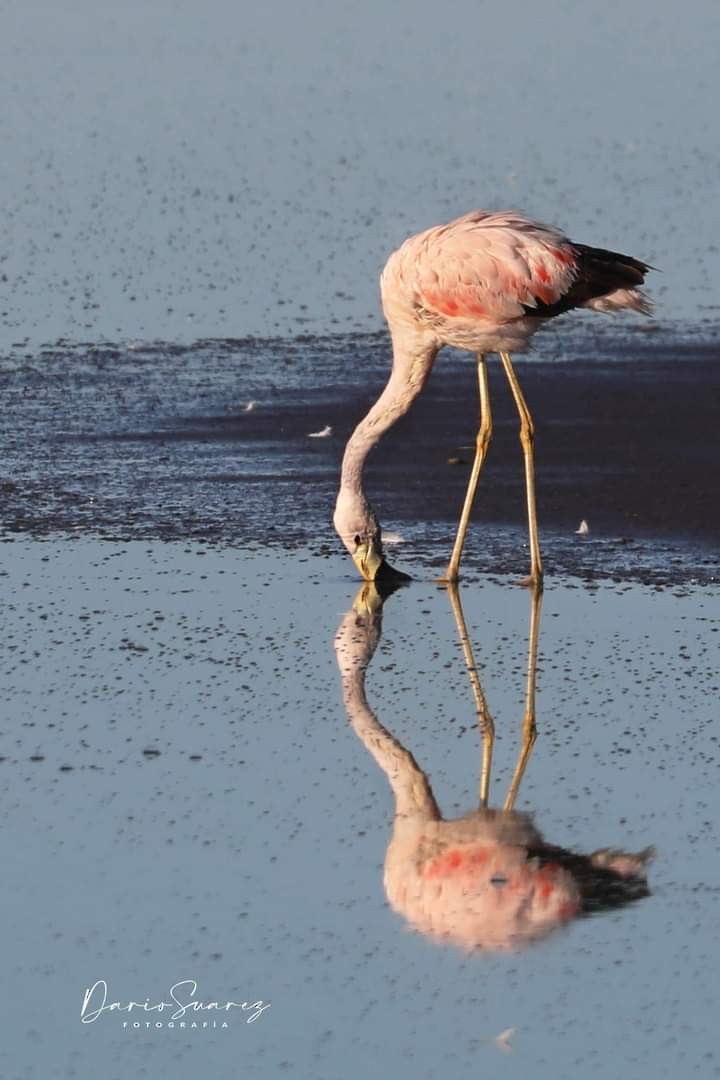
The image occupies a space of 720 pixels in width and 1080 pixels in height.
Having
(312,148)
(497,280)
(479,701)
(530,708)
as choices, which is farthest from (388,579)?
(312,148)

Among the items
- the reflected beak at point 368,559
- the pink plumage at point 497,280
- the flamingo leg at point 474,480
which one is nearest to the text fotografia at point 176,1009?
the reflected beak at point 368,559

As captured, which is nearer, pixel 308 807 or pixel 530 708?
pixel 308 807

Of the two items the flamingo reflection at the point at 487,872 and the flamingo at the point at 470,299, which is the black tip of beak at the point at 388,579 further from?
the flamingo reflection at the point at 487,872

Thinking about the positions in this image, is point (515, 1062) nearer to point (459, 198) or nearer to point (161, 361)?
point (161, 361)

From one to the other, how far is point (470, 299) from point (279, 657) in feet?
5.95

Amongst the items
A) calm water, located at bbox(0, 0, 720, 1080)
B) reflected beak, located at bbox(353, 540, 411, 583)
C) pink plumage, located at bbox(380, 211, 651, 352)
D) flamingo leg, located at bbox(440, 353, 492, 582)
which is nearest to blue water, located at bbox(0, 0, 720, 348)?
calm water, located at bbox(0, 0, 720, 1080)

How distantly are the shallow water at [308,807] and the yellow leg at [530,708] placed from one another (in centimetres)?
4

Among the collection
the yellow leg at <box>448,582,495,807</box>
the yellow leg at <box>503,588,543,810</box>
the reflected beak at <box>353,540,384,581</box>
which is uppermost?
the reflected beak at <box>353,540,384,581</box>

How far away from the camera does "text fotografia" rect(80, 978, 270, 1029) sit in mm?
5512

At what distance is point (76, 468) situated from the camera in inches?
457

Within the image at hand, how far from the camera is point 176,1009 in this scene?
18.3ft

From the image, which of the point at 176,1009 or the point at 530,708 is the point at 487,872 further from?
the point at 530,708

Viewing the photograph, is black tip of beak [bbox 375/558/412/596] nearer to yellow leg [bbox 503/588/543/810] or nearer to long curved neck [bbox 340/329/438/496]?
long curved neck [bbox 340/329/438/496]

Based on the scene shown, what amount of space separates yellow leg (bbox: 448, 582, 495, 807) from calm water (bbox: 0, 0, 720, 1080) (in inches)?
1.6
